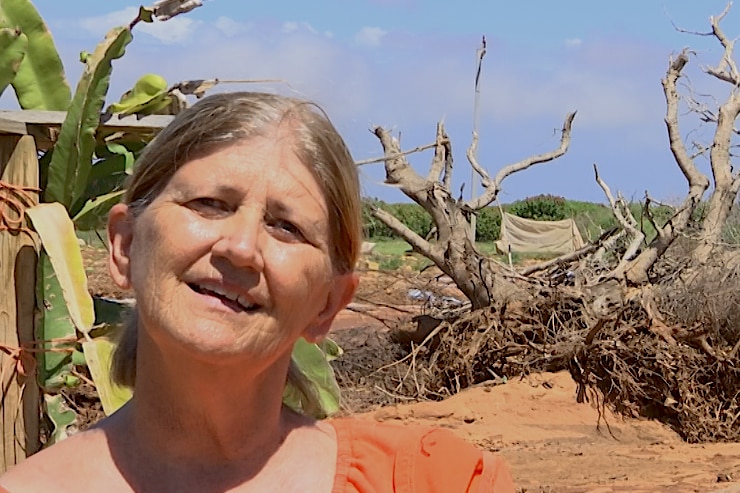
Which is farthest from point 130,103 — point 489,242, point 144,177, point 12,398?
point 489,242

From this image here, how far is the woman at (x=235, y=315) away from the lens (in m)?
1.38

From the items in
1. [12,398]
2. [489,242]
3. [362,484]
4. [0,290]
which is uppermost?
[362,484]

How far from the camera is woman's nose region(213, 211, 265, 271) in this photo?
4.47 feet

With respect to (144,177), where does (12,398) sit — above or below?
below

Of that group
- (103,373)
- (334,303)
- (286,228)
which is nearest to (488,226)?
(103,373)

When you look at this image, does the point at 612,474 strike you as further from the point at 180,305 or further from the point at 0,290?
the point at 180,305

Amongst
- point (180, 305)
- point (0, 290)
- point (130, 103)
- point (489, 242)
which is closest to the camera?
point (180, 305)

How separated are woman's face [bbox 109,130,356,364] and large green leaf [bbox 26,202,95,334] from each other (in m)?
1.85

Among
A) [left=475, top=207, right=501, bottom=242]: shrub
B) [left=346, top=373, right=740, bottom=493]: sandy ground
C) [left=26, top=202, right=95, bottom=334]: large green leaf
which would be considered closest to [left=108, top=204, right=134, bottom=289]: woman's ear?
[left=26, top=202, right=95, bottom=334]: large green leaf

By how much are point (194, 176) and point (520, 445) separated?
6.40m

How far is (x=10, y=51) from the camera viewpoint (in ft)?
12.5

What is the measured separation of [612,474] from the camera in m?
6.33

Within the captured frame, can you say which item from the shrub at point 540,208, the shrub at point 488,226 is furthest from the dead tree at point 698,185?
the shrub at point 540,208

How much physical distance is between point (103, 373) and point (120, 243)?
1683 millimetres
